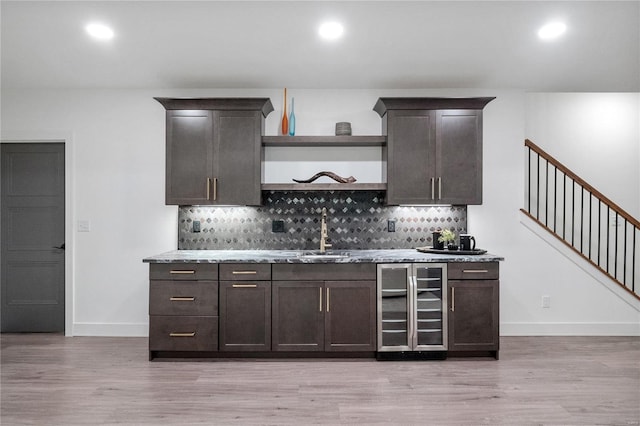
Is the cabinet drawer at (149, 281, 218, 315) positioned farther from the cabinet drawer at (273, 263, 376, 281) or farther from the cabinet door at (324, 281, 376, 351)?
the cabinet door at (324, 281, 376, 351)

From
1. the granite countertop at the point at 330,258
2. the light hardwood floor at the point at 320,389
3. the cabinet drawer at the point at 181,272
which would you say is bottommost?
the light hardwood floor at the point at 320,389

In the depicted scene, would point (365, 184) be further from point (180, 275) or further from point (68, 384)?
point (68, 384)

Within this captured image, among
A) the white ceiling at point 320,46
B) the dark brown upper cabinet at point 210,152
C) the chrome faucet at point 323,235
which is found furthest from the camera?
the chrome faucet at point 323,235

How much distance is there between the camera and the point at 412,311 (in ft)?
12.3

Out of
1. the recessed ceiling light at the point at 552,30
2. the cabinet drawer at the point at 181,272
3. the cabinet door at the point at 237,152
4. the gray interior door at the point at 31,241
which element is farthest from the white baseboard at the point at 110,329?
the recessed ceiling light at the point at 552,30

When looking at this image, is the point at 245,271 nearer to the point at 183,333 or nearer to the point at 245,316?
the point at 245,316

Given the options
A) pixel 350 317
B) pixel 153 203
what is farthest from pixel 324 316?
pixel 153 203

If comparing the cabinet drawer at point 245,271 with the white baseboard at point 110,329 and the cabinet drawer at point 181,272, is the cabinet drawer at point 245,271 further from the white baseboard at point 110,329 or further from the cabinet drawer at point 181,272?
the white baseboard at point 110,329

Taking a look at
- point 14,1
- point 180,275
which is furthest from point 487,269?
point 14,1

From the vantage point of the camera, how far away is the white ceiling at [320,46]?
→ 3.72 metres

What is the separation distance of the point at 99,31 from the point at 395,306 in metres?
3.45

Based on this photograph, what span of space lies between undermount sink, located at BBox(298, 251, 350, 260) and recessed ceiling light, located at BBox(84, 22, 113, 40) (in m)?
2.54

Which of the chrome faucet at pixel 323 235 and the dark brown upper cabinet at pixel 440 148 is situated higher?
the dark brown upper cabinet at pixel 440 148

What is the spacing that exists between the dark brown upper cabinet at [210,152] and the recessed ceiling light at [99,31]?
2.61 ft
